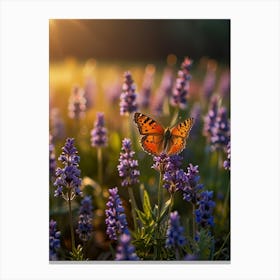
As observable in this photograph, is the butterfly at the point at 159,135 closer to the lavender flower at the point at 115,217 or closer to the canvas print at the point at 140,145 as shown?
the canvas print at the point at 140,145

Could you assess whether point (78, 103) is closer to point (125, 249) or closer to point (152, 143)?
point (152, 143)

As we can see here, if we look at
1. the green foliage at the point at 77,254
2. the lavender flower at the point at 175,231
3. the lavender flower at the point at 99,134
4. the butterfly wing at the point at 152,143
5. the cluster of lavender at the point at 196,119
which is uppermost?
the cluster of lavender at the point at 196,119

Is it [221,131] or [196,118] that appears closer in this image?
[221,131]

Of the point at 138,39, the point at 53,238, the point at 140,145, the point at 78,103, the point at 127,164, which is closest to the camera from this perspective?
the point at 127,164

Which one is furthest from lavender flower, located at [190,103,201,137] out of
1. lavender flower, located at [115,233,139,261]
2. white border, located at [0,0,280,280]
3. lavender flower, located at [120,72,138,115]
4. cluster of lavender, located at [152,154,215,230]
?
lavender flower, located at [115,233,139,261]

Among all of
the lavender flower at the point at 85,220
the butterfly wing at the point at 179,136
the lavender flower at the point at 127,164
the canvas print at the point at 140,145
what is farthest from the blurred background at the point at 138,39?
the lavender flower at the point at 85,220

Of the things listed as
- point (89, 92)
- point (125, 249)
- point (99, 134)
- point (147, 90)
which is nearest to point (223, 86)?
point (147, 90)
